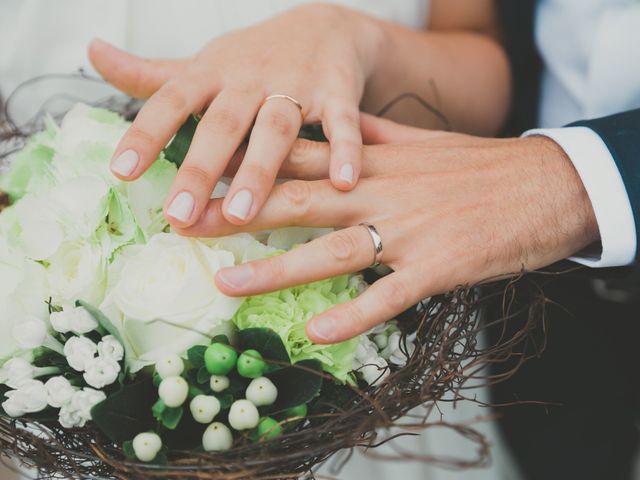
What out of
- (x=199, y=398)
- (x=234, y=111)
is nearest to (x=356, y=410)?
(x=199, y=398)

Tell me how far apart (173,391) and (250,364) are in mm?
75

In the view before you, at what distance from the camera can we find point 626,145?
800mm

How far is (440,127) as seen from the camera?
1271 mm

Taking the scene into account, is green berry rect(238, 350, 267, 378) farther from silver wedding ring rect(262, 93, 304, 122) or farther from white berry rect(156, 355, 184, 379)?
silver wedding ring rect(262, 93, 304, 122)

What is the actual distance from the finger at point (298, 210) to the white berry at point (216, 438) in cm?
21

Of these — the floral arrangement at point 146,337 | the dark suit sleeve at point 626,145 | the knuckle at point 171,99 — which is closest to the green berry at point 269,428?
the floral arrangement at point 146,337

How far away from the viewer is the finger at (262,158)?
0.69 metres

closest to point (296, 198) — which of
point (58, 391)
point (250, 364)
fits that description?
point (250, 364)

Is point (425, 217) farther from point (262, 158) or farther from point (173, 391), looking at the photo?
point (173, 391)

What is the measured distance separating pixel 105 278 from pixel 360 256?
0.28 metres

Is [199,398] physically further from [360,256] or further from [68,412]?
[360,256]

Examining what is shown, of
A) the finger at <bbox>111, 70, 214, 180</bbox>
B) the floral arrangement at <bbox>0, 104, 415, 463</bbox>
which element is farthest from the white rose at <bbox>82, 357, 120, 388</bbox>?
the finger at <bbox>111, 70, 214, 180</bbox>

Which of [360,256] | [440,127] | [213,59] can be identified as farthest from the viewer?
[440,127]

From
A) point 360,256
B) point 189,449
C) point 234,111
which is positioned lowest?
point 189,449
